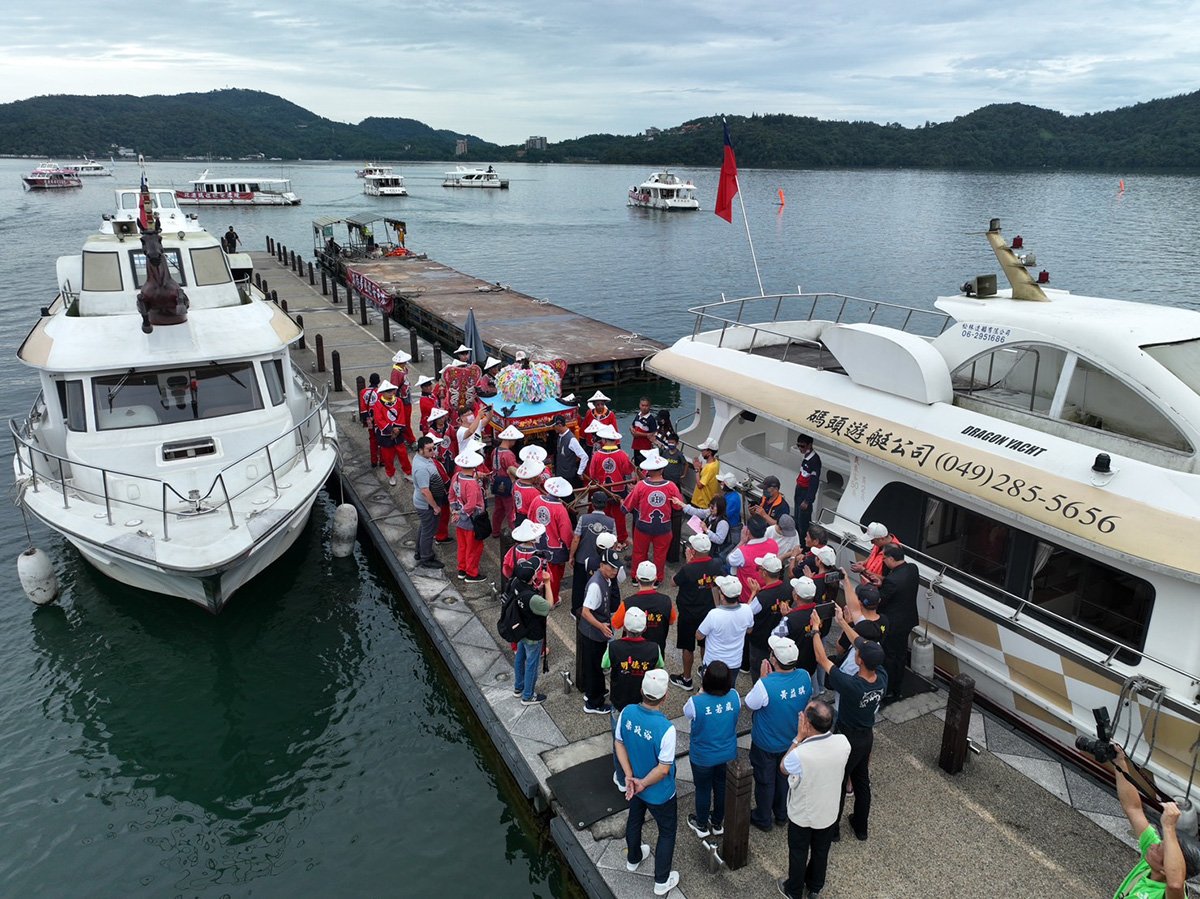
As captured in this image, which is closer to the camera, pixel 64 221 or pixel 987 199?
pixel 64 221

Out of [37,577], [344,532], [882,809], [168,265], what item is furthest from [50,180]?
[882,809]

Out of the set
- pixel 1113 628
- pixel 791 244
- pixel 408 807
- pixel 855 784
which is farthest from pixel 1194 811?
pixel 791 244

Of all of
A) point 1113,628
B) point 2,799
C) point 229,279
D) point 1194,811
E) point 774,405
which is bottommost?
point 2,799

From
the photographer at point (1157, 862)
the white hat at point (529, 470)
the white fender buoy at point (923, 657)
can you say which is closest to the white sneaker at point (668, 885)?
the photographer at point (1157, 862)

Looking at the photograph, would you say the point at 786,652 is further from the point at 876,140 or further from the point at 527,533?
the point at 876,140

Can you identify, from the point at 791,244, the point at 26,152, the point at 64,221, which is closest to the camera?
the point at 791,244

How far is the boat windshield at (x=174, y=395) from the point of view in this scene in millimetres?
10500

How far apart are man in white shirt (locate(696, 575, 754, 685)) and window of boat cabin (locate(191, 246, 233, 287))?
1154 cm

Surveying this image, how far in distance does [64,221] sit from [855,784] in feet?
268

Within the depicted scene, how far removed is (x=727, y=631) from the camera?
6.18 metres

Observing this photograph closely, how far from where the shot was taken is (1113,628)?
24.0 ft

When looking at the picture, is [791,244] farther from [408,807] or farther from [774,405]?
[408,807]

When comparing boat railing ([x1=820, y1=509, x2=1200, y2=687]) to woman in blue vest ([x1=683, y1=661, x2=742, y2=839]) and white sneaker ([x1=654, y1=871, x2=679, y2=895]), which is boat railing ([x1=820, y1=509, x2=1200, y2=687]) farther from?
white sneaker ([x1=654, y1=871, x2=679, y2=895])

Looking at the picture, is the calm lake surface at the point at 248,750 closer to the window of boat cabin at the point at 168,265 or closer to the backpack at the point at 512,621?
the backpack at the point at 512,621
